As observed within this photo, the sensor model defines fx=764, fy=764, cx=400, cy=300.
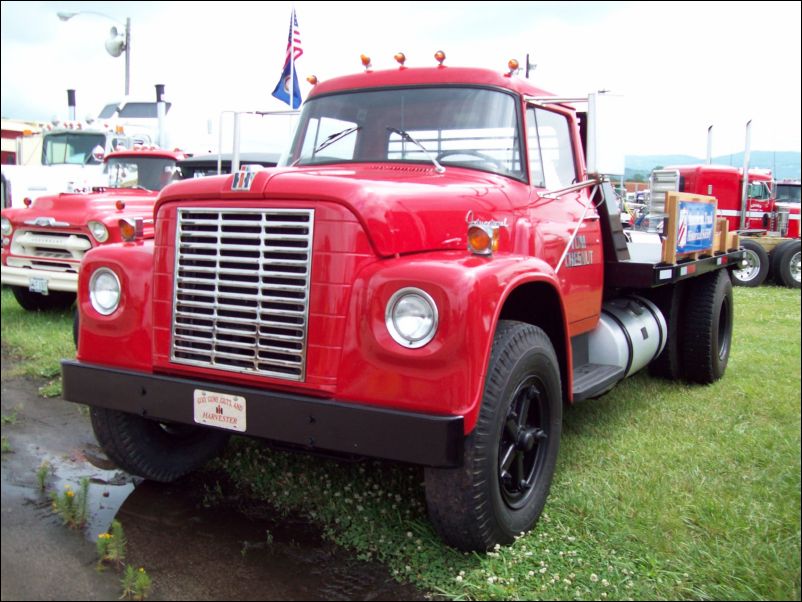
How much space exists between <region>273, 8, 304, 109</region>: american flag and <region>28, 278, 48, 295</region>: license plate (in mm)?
3468

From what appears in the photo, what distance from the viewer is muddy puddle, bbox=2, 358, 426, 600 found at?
8.95 ft

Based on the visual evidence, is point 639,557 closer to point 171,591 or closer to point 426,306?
point 426,306

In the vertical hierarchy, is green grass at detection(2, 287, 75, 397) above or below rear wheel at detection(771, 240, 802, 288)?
below

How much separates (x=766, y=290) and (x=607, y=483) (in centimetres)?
1094

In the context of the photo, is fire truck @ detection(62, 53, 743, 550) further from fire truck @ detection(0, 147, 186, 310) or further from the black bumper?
fire truck @ detection(0, 147, 186, 310)

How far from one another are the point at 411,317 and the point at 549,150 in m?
2.14

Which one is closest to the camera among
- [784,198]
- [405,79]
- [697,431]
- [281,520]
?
[281,520]

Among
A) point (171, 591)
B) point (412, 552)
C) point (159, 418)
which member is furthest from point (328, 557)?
point (159, 418)

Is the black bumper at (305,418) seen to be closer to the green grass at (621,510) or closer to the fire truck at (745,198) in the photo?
the green grass at (621,510)

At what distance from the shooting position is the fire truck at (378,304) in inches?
123

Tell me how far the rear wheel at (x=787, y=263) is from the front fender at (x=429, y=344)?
13.0m

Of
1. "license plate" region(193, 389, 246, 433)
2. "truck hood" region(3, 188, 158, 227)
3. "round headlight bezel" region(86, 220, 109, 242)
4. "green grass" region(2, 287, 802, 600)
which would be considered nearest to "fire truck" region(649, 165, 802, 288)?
"truck hood" region(3, 188, 158, 227)

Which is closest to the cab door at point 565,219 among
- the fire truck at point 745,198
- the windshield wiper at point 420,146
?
the windshield wiper at point 420,146

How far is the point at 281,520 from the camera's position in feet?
12.8
